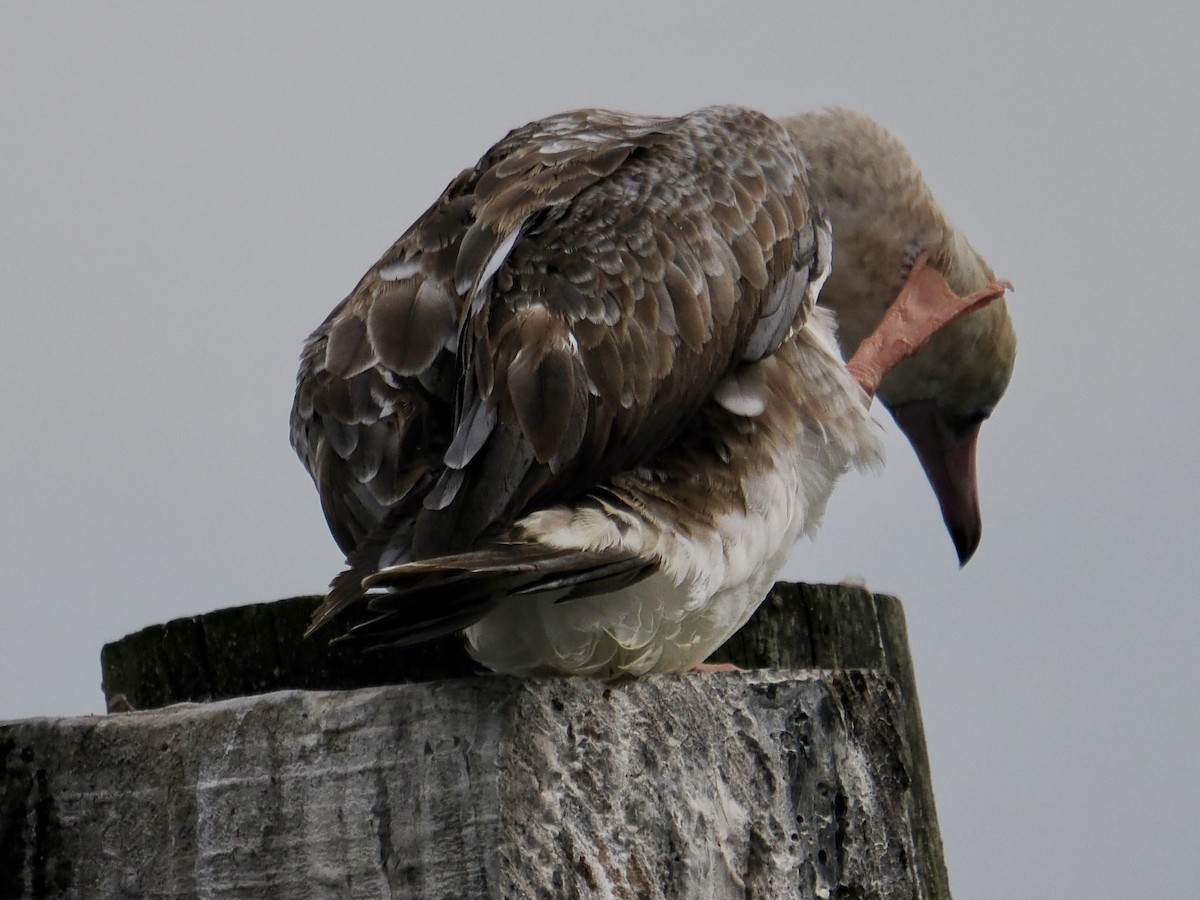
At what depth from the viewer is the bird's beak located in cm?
579

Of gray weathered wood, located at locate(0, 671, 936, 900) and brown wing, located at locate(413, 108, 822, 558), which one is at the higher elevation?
brown wing, located at locate(413, 108, 822, 558)

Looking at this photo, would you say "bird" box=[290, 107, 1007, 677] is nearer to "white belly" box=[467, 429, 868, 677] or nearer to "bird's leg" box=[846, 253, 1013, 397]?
"white belly" box=[467, 429, 868, 677]

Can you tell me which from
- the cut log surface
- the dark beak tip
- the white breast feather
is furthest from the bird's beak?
the cut log surface

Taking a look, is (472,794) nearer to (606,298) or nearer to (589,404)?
(589,404)

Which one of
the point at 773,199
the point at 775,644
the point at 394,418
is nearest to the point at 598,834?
the point at 394,418

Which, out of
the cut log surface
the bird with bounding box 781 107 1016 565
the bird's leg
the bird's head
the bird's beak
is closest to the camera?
the cut log surface

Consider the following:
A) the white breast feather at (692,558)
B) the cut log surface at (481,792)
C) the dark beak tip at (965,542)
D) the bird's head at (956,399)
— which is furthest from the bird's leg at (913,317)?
the cut log surface at (481,792)

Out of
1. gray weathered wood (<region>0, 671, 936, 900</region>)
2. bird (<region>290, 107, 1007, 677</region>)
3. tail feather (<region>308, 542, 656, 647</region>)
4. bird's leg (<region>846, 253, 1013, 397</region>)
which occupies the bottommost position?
gray weathered wood (<region>0, 671, 936, 900</region>)

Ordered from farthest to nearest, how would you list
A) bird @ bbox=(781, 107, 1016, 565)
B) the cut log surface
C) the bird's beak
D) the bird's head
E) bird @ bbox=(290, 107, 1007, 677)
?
1. the bird's beak
2. the bird's head
3. bird @ bbox=(781, 107, 1016, 565)
4. bird @ bbox=(290, 107, 1007, 677)
5. the cut log surface

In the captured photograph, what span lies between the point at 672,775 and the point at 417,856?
398mm

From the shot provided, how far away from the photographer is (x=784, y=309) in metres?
3.58

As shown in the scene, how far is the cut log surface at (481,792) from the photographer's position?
2270 mm

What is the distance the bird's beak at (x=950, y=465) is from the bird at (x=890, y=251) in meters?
0.16

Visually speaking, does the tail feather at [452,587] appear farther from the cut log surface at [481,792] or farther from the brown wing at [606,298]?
the brown wing at [606,298]
